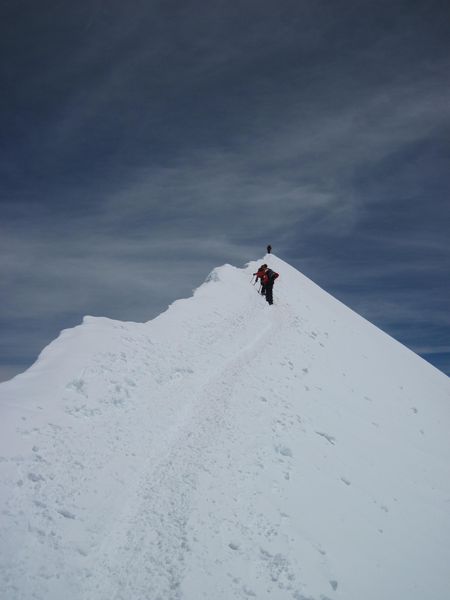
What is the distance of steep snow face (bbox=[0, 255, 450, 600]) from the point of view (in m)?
6.39

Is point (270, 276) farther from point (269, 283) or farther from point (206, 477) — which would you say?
point (206, 477)

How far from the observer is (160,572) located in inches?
247

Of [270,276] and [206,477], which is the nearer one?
[206,477]

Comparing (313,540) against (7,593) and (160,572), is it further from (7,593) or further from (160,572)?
(7,593)

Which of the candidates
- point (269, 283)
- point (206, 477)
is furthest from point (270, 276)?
point (206, 477)

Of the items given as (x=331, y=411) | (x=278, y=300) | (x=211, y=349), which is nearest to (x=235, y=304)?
(x=278, y=300)

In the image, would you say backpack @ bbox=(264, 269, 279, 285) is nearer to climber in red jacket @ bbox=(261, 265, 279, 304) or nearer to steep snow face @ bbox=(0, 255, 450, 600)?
climber in red jacket @ bbox=(261, 265, 279, 304)

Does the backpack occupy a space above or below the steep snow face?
above

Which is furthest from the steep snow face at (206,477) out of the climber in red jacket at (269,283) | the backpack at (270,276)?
the backpack at (270,276)

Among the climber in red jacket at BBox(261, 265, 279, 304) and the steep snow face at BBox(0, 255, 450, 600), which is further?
the climber in red jacket at BBox(261, 265, 279, 304)

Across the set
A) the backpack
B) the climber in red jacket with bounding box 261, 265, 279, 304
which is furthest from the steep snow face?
the backpack

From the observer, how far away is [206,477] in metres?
8.22

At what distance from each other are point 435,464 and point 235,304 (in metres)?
10.4

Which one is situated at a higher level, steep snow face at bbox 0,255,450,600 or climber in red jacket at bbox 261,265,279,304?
climber in red jacket at bbox 261,265,279,304
